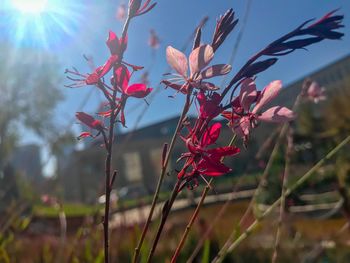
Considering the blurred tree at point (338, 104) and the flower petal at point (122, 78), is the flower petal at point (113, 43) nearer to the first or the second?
the flower petal at point (122, 78)

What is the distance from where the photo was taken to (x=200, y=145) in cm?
34

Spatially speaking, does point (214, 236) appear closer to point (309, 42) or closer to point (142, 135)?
point (309, 42)

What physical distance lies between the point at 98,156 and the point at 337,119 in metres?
11.2

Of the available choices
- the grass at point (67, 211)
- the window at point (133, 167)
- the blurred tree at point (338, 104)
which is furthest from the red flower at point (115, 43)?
the window at point (133, 167)

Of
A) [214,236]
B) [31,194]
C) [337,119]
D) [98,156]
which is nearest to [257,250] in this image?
[214,236]

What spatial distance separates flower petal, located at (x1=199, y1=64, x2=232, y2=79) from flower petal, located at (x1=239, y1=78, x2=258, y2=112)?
1.0 inches

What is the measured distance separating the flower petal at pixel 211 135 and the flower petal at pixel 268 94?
0.14 feet

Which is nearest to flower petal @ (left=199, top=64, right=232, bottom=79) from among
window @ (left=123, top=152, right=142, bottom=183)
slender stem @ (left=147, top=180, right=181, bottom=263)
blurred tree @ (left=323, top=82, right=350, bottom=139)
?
slender stem @ (left=147, top=180, right=181, bottom=263)

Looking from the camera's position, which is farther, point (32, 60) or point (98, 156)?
point (98, 156)

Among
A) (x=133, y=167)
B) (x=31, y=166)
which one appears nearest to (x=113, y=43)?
(x=31, y=166)

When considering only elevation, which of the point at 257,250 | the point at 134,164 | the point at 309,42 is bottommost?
the point at 134,164

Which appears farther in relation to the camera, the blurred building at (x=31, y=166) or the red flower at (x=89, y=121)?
the blurred building at (x=31, y=166)

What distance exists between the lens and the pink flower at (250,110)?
1.13 feet

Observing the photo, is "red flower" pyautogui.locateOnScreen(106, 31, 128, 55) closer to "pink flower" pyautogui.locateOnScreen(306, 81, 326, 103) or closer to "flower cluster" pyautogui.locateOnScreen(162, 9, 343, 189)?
"flower cluster" pyautogui.locateOnScreen(162, 9, 343, 189)
